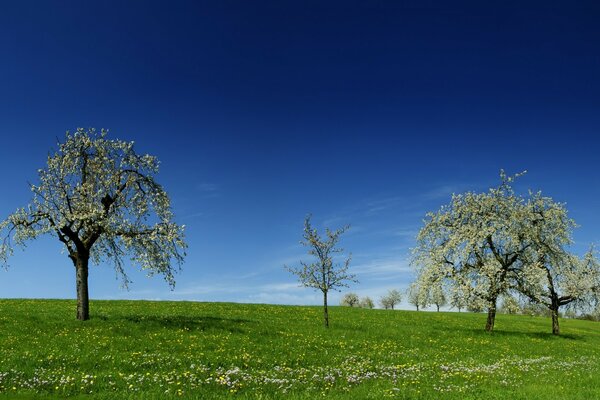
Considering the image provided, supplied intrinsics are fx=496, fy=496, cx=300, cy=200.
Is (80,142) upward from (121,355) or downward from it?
upward

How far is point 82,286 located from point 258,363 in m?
16.3

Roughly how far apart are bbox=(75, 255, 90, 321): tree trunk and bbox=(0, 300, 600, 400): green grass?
734 mm

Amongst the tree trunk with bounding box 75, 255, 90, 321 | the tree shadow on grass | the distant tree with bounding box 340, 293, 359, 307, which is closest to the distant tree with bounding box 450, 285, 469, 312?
the tree shadow on grass

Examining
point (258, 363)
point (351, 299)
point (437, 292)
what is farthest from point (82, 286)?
point (351, 299)

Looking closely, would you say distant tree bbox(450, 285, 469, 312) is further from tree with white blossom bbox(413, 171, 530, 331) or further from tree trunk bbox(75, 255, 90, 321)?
tree trunk bbox(75, 255, 90, 321)

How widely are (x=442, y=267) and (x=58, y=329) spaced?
30.9 metres

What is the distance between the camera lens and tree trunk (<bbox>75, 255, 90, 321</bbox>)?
3225 cm

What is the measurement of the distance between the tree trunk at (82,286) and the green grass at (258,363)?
28.9 inches

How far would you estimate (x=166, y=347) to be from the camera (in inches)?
973

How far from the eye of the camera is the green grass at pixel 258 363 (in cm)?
1570

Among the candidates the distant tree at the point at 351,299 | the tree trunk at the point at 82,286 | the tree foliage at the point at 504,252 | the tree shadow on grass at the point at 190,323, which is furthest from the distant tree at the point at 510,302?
the distant tree at the point at 351,299

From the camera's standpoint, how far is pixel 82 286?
3253cm

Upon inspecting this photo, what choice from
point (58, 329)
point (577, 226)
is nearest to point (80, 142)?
point (58, 329)

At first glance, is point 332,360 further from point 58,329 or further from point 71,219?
point 71,219
